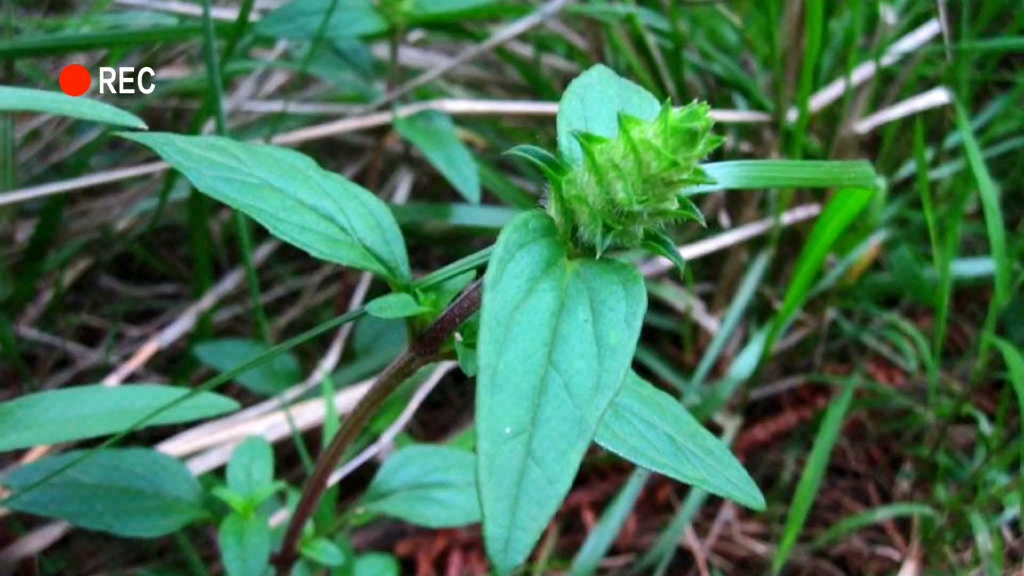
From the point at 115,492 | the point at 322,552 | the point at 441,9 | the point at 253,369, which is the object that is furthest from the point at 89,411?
the point at 441,9

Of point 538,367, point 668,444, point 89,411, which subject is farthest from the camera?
point 89,411

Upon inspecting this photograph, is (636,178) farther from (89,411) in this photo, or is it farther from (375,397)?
(89,411)

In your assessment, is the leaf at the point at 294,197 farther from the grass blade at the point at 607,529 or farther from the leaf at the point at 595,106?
the grass blade at the point at 607,529

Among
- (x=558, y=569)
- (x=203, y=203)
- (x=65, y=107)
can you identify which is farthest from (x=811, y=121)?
(x=65, y=107)

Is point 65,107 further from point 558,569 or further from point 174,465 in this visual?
point 558,569

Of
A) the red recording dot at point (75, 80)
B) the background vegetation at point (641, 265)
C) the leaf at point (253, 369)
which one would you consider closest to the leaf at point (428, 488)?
the background vegetation at point (641, 265)
